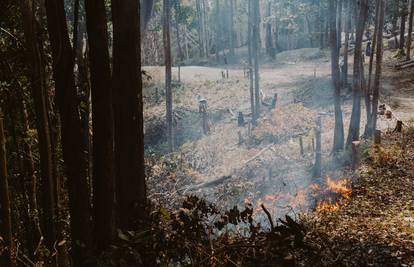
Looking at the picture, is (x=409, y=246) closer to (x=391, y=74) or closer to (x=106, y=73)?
(x=106, y=73)

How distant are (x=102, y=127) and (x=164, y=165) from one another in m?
18.1

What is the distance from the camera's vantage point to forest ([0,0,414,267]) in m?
4.50

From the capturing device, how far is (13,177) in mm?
8438

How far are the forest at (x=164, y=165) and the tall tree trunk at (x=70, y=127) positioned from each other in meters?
0.02

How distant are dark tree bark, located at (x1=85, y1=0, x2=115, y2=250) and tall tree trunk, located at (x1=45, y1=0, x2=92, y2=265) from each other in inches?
5.7

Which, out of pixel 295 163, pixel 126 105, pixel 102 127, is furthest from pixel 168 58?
pixel 102 127

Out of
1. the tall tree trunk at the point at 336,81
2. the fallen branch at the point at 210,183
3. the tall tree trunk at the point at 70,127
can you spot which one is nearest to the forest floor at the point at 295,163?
the fallen branch at the point at 210,183

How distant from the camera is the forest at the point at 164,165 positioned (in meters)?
4.50

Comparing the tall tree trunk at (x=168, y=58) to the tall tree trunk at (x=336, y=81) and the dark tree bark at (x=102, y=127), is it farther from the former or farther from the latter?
the dark tree bark at (x=102, y=127)

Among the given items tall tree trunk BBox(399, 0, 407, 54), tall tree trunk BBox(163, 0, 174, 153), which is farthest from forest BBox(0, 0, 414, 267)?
tall tree trunk BBox(399, 0, 407, 54)

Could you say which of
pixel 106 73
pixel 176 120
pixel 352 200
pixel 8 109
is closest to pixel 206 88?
pixel 176 120

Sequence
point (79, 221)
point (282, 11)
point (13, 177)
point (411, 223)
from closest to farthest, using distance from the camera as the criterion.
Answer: point (79, 221) → point (411, 223) → point (13, 177) → point (282, 11)

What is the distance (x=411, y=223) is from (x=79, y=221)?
573 cm

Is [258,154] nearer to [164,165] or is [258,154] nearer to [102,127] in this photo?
[164,165]
